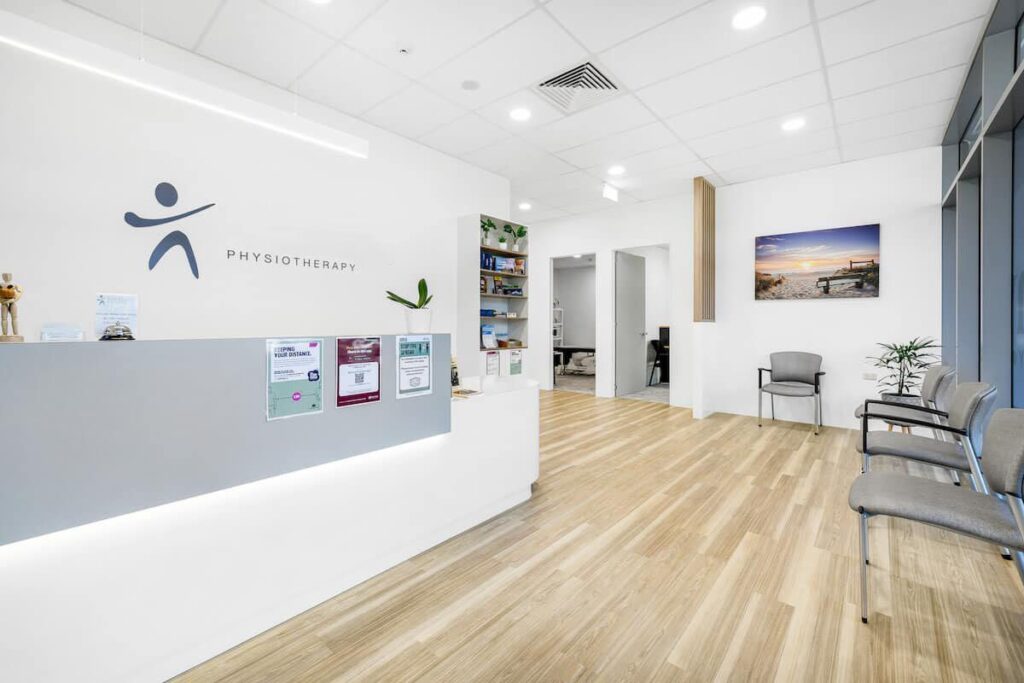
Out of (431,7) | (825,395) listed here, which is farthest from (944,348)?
(431,7)

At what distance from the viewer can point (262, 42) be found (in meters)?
3.12

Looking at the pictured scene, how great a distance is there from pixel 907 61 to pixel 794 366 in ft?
11.0

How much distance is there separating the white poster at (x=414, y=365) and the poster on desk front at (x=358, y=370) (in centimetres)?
13

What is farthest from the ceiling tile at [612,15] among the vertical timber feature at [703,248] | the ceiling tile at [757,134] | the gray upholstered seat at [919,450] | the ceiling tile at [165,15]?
the vertical timber feature at [703,248]

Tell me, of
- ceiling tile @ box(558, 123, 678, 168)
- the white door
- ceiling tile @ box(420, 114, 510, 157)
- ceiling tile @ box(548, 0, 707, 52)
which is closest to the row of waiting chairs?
ceiling tile @ box(548, 0, 707, 52)

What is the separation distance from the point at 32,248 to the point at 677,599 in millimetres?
4090

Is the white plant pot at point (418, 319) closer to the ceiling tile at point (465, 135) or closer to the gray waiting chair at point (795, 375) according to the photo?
the ceiling tile at point (465, 135)

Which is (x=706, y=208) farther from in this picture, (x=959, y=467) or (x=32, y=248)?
(x=32, y=248)

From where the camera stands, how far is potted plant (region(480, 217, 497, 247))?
5.08 meters

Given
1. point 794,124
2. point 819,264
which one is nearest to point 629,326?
point 819,264

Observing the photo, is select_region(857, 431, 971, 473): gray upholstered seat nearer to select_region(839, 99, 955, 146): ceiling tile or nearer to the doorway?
select_region(839, 99, 955, 146): ceiling tile

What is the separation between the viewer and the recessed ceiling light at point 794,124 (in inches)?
168

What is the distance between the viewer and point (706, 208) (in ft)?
20.0

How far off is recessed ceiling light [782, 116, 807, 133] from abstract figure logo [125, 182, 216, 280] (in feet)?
17.2
